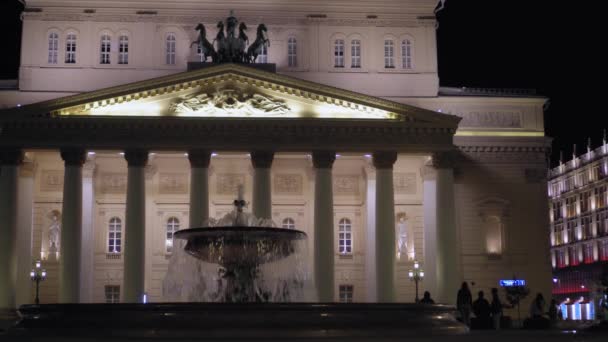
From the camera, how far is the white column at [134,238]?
129 feet

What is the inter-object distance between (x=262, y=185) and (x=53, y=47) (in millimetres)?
14997

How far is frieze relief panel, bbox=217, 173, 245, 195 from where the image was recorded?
4659 cm

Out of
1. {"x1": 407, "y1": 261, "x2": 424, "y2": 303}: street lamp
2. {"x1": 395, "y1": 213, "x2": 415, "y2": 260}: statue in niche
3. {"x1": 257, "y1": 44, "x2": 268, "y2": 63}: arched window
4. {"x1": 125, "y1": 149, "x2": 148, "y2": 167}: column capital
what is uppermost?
{"x1": 257, "y1": 44, "x2": 268, "y2": 63}: arched window

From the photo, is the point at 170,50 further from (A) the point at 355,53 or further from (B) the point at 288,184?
(A) the point at 355,53

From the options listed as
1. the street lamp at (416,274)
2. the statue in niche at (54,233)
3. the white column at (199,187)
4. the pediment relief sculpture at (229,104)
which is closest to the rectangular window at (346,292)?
the street lamp at (416,274)

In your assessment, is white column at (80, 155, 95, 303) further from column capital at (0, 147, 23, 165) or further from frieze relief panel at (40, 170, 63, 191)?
column capital at (0, 147, 23, 165)

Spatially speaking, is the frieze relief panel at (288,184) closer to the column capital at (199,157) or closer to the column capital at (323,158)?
the column capital at (323,158)

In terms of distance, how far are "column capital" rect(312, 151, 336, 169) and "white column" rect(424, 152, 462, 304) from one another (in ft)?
15.3

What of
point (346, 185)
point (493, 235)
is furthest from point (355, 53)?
point (493, 235)

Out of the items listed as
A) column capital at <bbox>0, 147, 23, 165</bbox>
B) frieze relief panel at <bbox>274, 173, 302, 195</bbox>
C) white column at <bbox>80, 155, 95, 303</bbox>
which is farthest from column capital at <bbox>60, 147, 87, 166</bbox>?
frieze relief panel at <bbox>274, 173, 302, 195</bbox>

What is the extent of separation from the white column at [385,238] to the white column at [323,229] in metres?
2.04

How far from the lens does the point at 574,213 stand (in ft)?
282

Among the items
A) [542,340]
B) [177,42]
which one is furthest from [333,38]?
[542,340]

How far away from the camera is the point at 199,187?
131 ft
